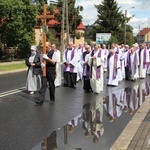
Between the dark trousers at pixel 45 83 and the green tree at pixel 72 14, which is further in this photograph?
the green tree at pixel 72 14

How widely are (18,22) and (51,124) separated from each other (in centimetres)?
2543

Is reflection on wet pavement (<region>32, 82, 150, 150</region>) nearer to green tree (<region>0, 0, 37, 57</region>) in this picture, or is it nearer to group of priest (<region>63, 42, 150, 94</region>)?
group of priest (<region>63, 42, 150, 94</region>)

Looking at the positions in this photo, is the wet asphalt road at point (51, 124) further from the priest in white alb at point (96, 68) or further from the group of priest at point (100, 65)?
the group of priest at point (100, 65)

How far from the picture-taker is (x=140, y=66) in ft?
60.3

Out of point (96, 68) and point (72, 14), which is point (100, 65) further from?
point (72, 14)

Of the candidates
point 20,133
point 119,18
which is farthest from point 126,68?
point 119,18

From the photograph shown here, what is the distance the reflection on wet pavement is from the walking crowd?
1524mm

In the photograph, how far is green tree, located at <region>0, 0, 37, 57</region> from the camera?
31.3 metres

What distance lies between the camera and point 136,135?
6.44 metres

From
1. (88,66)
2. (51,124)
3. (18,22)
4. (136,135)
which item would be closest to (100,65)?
(88,66)

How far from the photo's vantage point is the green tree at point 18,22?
3129 cm

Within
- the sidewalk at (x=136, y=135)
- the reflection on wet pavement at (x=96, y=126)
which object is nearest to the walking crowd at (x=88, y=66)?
the reflection on wet pavement at (x=96, y=126)

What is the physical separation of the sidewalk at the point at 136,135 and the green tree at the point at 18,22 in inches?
980

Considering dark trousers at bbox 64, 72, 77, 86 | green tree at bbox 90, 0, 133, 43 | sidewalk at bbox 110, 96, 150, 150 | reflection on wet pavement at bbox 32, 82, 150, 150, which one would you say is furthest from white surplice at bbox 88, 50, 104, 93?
green tree at bbox 90, 0, 133, 43
